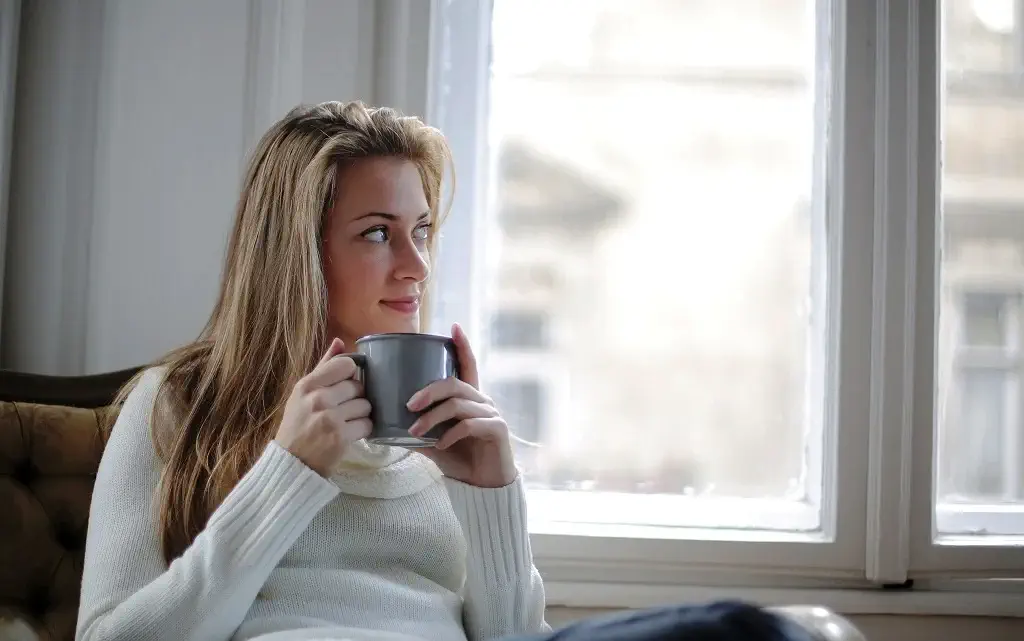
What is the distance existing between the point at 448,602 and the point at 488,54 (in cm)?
104

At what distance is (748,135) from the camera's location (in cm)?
180

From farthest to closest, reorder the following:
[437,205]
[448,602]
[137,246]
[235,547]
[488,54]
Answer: [488,54]
[137,246]
[437,205]
[448,602]
[235,547]

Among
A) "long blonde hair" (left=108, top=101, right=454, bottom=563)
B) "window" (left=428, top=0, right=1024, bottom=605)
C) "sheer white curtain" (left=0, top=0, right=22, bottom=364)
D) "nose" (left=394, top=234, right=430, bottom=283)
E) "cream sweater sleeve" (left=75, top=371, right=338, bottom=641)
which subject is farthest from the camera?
"window" (left=428, top=0, right=1024, bottom=605)

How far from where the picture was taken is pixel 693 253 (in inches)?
70.5

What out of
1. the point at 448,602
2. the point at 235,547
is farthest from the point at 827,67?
the point at 235,547

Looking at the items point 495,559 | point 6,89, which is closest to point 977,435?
point 495,559

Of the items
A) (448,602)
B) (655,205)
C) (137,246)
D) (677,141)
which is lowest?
(448,602)

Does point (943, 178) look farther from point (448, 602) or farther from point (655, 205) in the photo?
point (448, 602)

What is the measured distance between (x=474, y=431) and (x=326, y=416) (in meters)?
0.17

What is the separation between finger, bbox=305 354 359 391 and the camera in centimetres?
99

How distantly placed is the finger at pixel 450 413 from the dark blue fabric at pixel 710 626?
0.40 meters

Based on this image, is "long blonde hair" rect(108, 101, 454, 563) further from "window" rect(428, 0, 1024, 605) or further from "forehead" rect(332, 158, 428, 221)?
"window" rect(428, 0, 1024, 605)

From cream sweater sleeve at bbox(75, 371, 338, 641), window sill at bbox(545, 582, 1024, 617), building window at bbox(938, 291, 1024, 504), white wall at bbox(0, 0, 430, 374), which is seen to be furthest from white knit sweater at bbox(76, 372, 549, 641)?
building window at bbox(938, 291, 1024, 504)

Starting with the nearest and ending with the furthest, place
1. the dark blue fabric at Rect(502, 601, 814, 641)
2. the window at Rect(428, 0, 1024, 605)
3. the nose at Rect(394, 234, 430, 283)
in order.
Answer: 1. the dark blue fabric at Rect(502, 601, 814, 641)
2. the nose at Rect(394, 234, 430, 283)
3. the window at Rect(428, 0, 1024, 605)
